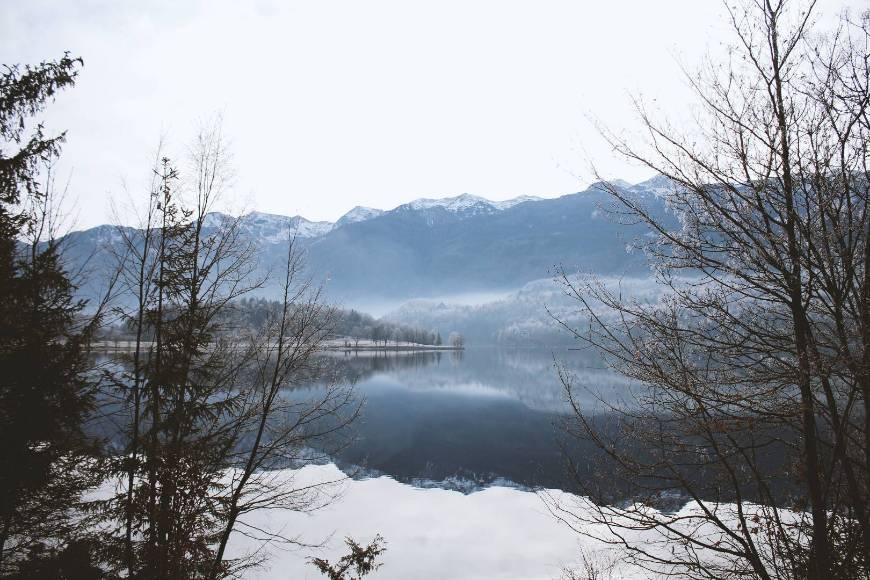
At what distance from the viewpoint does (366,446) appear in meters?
38.8

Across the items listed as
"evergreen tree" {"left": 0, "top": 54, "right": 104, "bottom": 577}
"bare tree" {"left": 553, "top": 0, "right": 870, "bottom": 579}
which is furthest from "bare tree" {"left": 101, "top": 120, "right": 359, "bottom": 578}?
"bare tree" {"left": 553, "top": 0, "right": 870, "bottom": 579}

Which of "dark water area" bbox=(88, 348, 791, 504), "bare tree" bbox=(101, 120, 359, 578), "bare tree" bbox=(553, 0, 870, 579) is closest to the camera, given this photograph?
"bare tree" bbox=(553, 0, 870, 579)

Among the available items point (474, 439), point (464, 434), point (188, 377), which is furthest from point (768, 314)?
point (464, 434)

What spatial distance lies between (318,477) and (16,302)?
2025 centimetres

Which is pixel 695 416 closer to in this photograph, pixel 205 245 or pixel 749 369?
pixel 749 369

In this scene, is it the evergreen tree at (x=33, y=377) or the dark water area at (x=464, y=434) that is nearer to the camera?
the evergreen tree at (x=33, y=377)

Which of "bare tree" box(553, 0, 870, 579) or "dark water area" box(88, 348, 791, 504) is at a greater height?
"bare tree" box(553, 0, 870, 579)

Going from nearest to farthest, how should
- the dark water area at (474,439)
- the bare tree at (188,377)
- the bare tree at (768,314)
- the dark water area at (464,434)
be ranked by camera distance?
the bare tree at (768,314) < the bare tree at (188,377) < the dark water area at (474,439) < the dark water area at (464,434)

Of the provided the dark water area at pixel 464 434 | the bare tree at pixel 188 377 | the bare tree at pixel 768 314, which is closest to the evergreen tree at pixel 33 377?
the bare tree at pixel 188 377

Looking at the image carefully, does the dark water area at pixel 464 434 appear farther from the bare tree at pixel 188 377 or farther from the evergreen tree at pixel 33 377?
the evergreen tree at pixel 33 377

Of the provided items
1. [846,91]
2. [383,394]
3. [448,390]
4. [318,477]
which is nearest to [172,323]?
[846,91]

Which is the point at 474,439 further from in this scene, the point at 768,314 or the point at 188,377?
the point at 768,314

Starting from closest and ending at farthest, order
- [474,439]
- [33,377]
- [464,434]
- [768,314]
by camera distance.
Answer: [768,314]
[33,377]
[474,439]
[464,434]

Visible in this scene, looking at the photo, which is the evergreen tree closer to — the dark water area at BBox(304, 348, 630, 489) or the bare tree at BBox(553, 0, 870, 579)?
the dark water area at BBox(304, 348, 630, 489)
